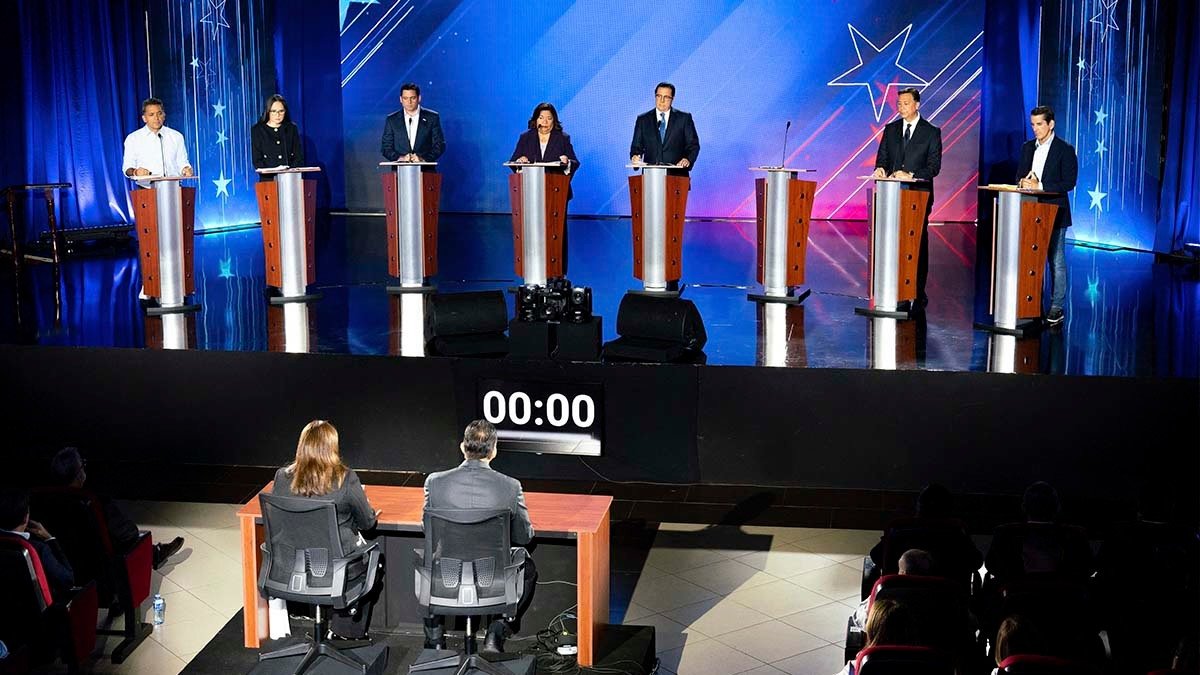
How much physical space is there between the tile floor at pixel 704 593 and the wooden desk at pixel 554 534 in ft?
1.15

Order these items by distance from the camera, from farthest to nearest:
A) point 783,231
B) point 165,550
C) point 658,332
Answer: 1. point 783,231
2. point 658,332
3. point 165,550

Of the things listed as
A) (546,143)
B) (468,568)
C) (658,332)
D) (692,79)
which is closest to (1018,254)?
(658,332)

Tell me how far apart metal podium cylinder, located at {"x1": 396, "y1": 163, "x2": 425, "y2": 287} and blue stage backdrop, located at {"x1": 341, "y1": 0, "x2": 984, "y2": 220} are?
18.9 feet

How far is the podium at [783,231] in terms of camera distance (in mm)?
8703

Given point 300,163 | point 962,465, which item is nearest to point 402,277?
point 300,163

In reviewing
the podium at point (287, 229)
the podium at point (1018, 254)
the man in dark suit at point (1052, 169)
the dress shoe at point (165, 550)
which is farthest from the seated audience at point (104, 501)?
the man in dark suit at point (1052, 169)

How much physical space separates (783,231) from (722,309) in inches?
25.2

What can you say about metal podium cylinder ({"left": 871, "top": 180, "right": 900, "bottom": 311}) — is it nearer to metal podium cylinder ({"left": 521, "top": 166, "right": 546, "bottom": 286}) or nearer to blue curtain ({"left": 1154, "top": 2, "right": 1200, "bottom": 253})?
metal podium cylinder ({"left": 521, "top": 166, "right": 546, "bottom": 286})

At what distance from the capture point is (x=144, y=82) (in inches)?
510

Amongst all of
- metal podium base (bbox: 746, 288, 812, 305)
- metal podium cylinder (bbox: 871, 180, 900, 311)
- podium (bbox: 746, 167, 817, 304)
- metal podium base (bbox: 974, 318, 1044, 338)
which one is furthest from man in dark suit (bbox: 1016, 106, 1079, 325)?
metal podium base (bbox: 746, 288, 812, 305)

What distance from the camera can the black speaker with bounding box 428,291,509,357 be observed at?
718 cm

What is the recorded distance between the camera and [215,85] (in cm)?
1362

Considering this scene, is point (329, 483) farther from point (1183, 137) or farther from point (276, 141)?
point (1183, 137)

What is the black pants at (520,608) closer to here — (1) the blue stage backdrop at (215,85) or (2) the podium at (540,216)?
(2) the podium at (540,216)
